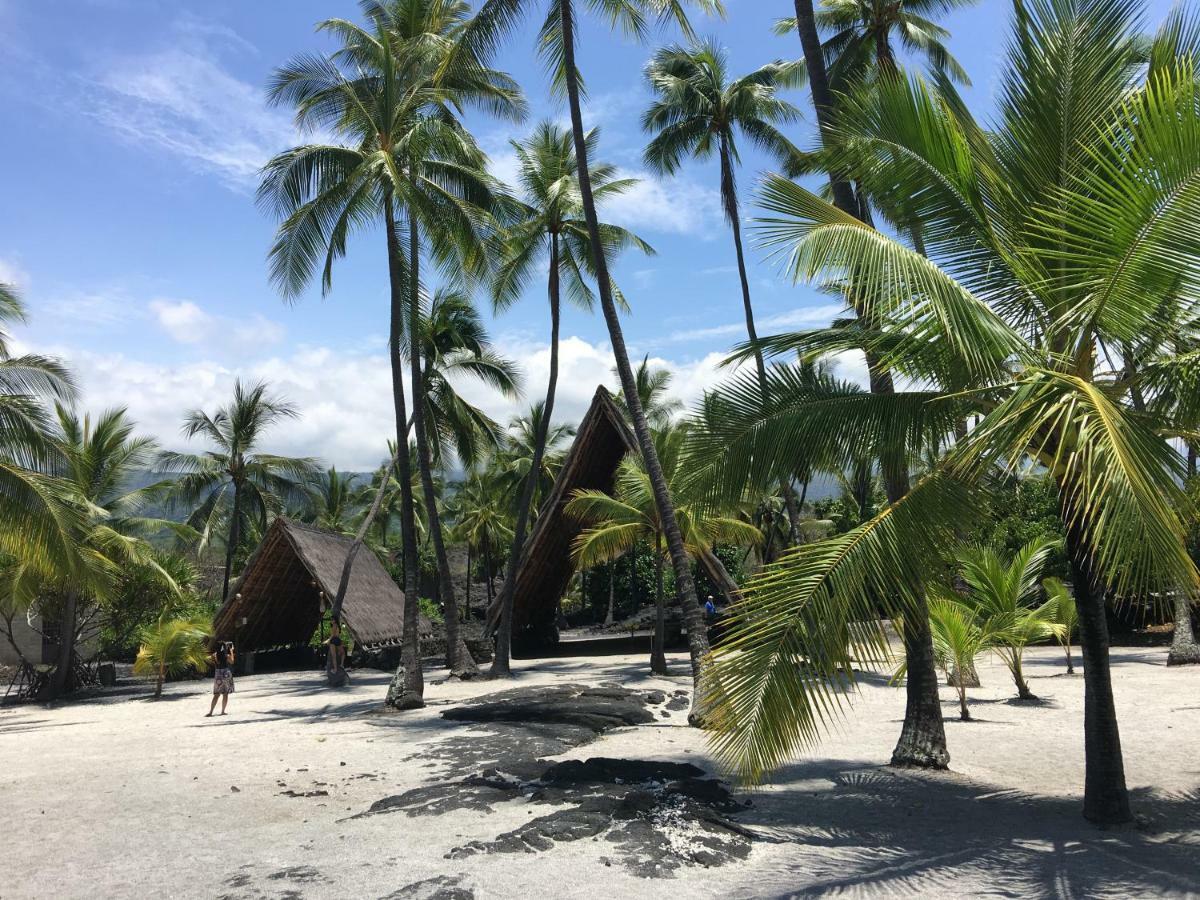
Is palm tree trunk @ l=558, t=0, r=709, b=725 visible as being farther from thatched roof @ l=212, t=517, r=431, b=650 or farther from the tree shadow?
thatched roof @ l=212, t=517, r=431, b=650

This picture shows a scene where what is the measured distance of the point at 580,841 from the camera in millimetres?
6078

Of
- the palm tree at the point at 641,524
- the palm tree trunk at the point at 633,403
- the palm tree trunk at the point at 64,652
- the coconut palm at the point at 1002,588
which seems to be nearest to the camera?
the coconut palm at the point at 1002,588

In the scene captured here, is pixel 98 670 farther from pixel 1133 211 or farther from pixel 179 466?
pixel 1133 211

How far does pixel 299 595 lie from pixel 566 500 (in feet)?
29.7

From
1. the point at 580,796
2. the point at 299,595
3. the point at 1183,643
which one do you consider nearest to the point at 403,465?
the point at 580,796

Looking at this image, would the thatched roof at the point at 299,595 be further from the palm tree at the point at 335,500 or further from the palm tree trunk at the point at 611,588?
the palm tree at the point at 335,500

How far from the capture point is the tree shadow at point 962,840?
5.05m

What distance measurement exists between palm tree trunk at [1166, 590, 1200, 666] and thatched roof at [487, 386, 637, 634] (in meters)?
10.6

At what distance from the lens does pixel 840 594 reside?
498cm

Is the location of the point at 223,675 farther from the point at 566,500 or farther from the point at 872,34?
the point at 872,34

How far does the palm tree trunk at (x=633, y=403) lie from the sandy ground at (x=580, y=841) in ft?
4.39

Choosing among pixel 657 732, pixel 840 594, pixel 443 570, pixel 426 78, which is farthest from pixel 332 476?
pixel 840 594

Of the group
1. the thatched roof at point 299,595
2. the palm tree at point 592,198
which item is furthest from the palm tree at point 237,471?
the palm tree at point 592,198

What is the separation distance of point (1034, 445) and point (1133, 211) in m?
1.58
